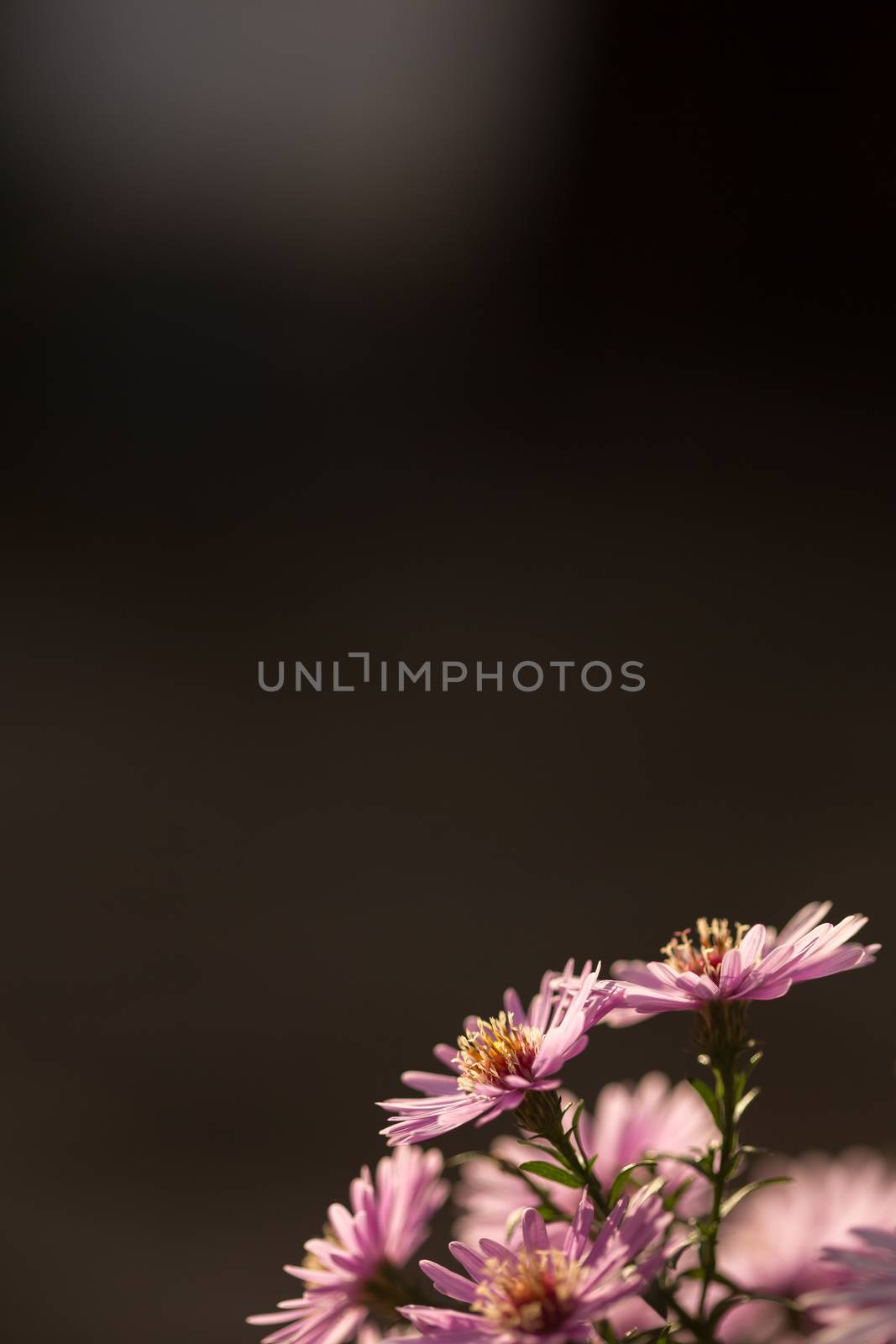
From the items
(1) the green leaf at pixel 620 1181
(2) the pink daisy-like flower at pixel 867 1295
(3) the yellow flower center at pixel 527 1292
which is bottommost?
(3) the yellow flower center at pixel 527 1292

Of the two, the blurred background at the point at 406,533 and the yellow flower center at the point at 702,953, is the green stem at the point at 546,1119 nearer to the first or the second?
the yellow flower center at the point at 702,953

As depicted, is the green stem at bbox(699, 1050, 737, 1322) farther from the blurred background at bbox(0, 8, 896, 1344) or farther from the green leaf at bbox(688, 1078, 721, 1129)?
the blurred background at bbox(0, 8, 896, 1344)

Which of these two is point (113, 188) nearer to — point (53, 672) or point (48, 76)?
point (48, 76)

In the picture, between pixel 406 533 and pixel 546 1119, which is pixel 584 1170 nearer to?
pixel 546 1119

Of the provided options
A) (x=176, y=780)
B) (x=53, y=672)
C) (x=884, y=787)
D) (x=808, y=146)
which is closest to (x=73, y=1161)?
(x=176, y=780)

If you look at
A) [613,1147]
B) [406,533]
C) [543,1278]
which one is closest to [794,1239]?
[613,1147]

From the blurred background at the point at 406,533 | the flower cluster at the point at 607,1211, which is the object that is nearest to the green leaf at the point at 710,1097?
the flower cluster at the point at 607,1211
